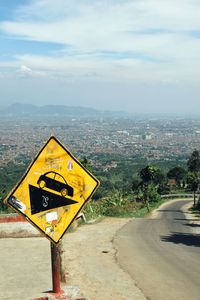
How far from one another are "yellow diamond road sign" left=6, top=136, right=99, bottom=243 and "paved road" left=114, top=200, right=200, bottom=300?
4.20 metres

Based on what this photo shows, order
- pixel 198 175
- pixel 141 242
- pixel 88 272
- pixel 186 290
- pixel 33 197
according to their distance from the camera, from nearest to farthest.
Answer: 1. pixel 33 197
2. pixel 186 290
3. pixel 88 272
4. pixel 141 242
5. pixel 198 175

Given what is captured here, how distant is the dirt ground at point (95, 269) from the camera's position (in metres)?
7.74

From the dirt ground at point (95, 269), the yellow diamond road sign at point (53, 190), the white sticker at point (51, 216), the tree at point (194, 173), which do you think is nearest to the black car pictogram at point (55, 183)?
the yellow diamond road sign at point (53, 190)

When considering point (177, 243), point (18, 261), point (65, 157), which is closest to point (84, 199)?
point (65, 157)

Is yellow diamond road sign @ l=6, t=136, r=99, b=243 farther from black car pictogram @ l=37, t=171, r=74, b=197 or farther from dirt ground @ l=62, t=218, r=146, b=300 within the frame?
dirt ground @ l=62, t=218, r=146, b=300

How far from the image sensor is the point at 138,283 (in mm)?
8492

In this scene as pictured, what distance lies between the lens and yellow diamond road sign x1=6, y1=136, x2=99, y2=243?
4.11m

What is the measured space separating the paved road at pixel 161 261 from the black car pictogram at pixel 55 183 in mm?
4349

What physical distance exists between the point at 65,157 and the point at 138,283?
5185 mm

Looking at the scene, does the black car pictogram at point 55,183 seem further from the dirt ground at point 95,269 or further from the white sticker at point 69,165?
the dirt ground at point 95,269

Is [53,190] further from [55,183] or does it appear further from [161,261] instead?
[161,261]

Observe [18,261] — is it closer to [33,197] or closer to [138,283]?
[138,283]

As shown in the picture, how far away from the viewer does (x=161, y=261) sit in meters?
10.7

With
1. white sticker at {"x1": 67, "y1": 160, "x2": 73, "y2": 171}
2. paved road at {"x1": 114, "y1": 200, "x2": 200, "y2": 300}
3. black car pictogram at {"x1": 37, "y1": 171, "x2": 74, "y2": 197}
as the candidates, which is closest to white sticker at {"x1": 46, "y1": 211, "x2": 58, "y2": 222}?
black car pictogram at {"x1": 37, "y1": 171, "x2": 74, "y2": 197}
